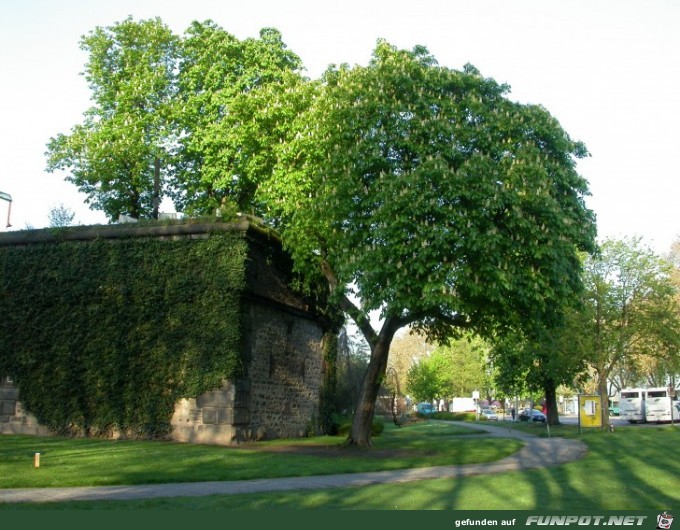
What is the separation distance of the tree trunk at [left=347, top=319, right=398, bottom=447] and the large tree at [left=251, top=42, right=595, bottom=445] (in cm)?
4

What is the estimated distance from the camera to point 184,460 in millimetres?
16094

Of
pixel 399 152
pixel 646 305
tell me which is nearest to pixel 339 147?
pixel 399 152

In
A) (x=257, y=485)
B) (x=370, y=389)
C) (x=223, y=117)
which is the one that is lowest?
(x=257, y=485)

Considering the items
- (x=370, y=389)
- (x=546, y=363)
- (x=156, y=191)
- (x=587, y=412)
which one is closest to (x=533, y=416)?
(x=546, y=363)

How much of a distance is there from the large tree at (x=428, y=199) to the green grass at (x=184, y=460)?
8.94 feet

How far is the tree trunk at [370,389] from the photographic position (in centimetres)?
2111

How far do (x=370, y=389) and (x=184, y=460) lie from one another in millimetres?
6967

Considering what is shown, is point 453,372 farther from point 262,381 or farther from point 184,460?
point 184,460

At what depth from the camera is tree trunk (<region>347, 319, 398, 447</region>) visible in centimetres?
2111

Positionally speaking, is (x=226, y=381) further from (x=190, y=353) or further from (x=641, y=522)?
(x=641, y=522)

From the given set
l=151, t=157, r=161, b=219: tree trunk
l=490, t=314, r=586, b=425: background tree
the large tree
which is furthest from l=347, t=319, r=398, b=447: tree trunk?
l=151, t=157, r=161, b=219: tree trunk

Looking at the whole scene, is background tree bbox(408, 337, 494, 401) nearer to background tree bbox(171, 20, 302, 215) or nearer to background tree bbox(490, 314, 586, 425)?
background tree bbox(490, 314, 586, 425)

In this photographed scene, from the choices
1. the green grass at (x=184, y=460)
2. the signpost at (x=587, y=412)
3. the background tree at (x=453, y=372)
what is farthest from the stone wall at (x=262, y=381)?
the background tree at (x=453, y=372)

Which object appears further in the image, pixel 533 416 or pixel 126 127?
pixel 533 416
